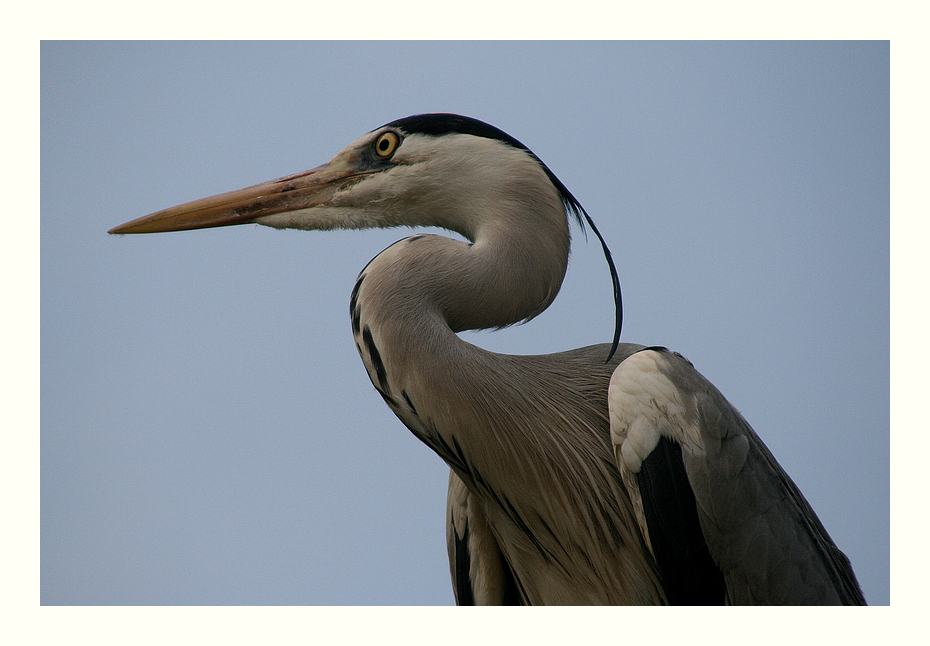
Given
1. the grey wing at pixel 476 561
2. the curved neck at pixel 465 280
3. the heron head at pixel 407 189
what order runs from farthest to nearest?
the grey wing at pixel 476 561 < the heron head at pixel 407 189 < the curved neck at pixel 465 280

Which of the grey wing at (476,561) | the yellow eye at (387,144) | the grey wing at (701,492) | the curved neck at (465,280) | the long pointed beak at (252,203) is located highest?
the yellow eye at (387,144)

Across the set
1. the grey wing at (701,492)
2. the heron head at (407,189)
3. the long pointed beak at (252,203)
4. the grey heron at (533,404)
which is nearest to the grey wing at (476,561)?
the grey heron at (533,404)

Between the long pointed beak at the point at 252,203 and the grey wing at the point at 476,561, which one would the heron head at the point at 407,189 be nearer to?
the long pointed beak at the point at 252,203

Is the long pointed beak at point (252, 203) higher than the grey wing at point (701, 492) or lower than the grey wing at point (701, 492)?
higher

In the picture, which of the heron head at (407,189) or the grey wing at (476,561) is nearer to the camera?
the heron head at (407,189)

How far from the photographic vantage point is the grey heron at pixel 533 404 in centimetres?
170

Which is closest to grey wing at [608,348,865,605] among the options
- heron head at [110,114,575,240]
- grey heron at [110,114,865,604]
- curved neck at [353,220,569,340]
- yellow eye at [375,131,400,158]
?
grey heron at [110,114,865,604]

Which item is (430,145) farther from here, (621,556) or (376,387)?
(621,556)

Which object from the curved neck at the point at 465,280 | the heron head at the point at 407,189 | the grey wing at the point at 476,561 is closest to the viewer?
the curved neck at the point at 465,280

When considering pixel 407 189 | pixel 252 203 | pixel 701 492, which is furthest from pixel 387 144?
pixel 701 492

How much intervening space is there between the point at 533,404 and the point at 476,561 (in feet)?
1.88

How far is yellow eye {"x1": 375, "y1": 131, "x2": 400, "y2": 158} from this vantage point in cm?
197

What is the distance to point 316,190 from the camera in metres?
2.00

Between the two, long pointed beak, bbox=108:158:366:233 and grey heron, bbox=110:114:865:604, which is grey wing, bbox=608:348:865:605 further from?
long pointed beak, bbox=108:158:366:233
